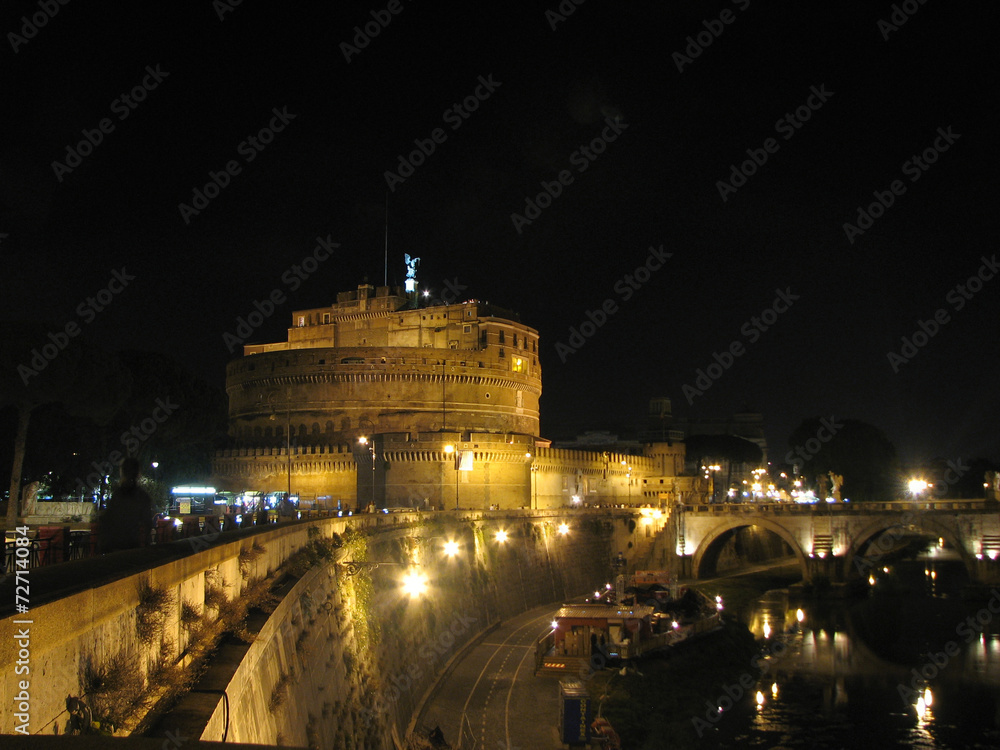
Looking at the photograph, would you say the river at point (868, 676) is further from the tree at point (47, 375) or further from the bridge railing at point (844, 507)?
the tree at point (47, 375)

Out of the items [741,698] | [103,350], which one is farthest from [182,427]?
[741,698]

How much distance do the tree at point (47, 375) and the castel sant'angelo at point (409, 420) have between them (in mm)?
21637

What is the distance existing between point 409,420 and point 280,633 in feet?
163

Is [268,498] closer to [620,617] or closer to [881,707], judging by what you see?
[620,617]

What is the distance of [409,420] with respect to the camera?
206 feet

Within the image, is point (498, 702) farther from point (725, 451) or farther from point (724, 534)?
point (725, 451)

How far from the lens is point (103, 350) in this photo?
3231 centimetres

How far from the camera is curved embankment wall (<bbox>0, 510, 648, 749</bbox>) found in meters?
6.96

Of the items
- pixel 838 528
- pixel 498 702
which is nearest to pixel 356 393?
pixel 838 528

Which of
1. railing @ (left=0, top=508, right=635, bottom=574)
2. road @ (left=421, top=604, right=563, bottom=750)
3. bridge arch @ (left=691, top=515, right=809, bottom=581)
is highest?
railing @ (left=0, top=508, right=635, bottom=574)

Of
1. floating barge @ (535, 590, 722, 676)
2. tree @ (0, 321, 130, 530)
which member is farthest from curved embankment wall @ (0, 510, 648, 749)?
tree @ (0, 321, 130, 530)

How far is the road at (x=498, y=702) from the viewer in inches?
902

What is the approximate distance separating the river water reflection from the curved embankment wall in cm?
1113

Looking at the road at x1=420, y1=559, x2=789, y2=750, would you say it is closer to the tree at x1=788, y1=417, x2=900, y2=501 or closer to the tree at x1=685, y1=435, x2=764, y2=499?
the tree at x1=788, y1=417, x2=900, y2=501
